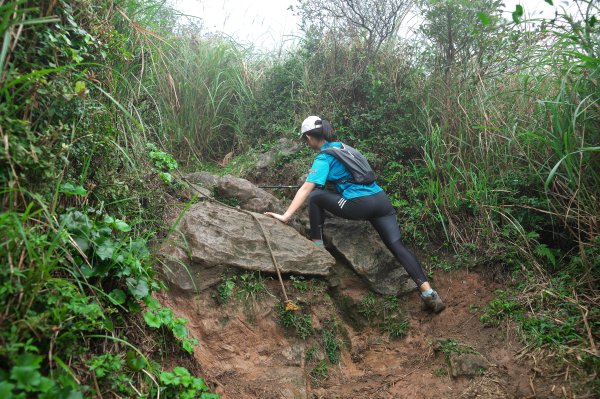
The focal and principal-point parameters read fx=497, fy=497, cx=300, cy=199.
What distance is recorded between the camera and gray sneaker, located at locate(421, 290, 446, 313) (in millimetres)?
4699

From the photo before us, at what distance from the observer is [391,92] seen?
620 cm

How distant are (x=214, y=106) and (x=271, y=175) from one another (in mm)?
1444

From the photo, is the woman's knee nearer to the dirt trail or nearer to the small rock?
the dirt trail

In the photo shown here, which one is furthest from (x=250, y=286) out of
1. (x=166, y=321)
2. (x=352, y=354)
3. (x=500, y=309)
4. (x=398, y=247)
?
(x=500, y=309)

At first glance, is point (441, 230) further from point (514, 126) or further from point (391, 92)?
point (391, 92)

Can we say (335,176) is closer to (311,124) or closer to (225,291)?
(311,124)

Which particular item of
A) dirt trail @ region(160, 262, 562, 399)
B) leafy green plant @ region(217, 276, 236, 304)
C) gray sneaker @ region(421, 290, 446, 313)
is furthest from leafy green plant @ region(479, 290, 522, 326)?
leafy green plant @ region(217, 276, 236, 304)

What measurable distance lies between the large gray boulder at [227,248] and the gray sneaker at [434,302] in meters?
0.96

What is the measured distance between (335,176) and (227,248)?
1.39 meters

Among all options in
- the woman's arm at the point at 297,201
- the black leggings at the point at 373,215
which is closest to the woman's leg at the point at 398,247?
the black leggings at the point at 373,215

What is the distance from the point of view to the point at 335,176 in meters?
5.04

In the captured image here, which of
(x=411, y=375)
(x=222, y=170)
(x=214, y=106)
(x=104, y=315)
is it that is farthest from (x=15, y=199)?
(x=214, y=106)

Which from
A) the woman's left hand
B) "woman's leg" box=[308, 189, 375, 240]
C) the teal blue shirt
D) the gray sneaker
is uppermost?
the teal blue shirt

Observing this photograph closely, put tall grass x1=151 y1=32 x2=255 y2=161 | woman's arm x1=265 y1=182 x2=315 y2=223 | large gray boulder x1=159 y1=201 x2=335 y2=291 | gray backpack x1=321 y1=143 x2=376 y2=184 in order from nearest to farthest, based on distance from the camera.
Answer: large gray boulder x1=159 y1=201 x2=335 y2=291 → woman's arm x1=265 y1=182 x2=315 y2=223 → gray backpack x1=321 y1=143 x2=376 y2=184 → tall grass x1=151 y1=32 x2=255 y2=161
